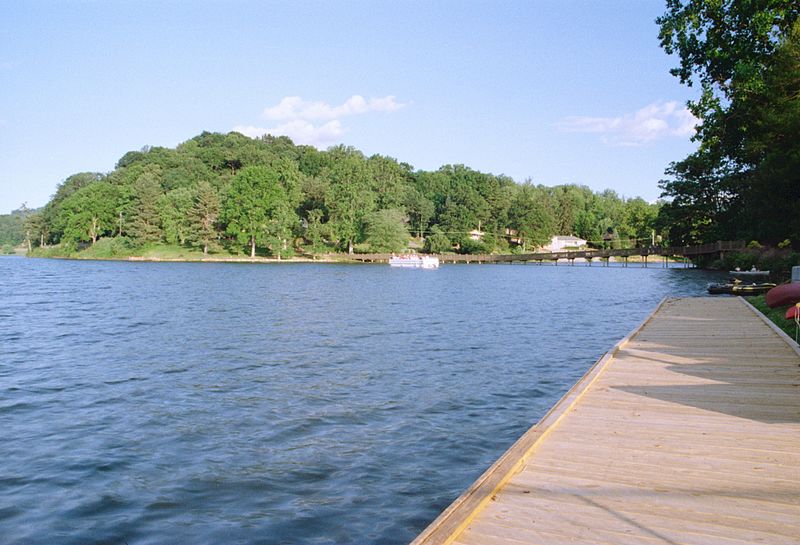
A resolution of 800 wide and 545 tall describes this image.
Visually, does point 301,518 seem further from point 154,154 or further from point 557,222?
point 557,222

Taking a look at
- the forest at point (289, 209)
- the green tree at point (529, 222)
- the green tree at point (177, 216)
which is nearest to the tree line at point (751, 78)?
the forest at point (289, 209)

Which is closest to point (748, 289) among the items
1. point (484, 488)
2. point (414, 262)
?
point (484, 488)

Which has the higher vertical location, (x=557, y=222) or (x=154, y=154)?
(x=154, y=154)

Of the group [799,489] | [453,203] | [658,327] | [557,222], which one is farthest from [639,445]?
[557,222]

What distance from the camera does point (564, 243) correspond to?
5591 inches

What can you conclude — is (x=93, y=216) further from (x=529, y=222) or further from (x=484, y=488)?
(x=484, y=488)

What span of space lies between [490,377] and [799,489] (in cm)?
864

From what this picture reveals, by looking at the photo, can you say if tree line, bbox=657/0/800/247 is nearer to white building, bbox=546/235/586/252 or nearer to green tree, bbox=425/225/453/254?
green tree, bbox=425/225/453/254

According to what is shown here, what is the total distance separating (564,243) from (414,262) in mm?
60017

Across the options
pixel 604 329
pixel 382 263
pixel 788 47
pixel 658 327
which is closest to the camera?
pixel 658 327

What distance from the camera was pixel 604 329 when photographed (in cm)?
2223

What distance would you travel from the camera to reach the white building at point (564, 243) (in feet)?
457

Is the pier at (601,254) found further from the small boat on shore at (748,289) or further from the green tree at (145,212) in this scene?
the small boat on shore at (748,289)

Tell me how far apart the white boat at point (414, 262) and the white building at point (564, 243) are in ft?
176
